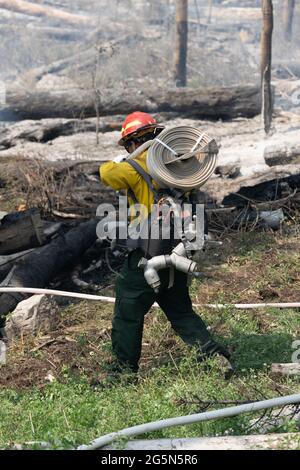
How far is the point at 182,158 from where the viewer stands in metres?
5.46

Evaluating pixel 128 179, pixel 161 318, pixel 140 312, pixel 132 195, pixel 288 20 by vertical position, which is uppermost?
pixel 128 179

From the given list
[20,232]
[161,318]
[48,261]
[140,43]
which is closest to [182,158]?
[161,318]

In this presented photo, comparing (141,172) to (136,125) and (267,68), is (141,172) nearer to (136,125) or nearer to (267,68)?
(136,125)

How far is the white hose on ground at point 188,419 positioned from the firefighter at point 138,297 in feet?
4.09

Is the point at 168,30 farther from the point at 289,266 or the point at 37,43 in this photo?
the point at 289,266

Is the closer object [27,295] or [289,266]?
[27,295]

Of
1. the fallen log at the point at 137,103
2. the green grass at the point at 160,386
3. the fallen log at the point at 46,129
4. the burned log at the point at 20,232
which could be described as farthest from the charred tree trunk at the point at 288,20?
the green grass at the point at 160,386

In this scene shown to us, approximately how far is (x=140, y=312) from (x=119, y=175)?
971 mm

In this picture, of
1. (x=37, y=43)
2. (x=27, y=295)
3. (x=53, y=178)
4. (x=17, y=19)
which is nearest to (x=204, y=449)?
(x=27, y=295)

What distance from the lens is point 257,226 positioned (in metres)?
9.16

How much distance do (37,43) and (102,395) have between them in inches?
875

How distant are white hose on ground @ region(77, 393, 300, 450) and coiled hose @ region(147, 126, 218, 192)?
169 centimetres

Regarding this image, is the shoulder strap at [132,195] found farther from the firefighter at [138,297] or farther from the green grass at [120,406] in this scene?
the green grass at [120,406]

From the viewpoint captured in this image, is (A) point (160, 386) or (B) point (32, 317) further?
(B) point (32, 317)
